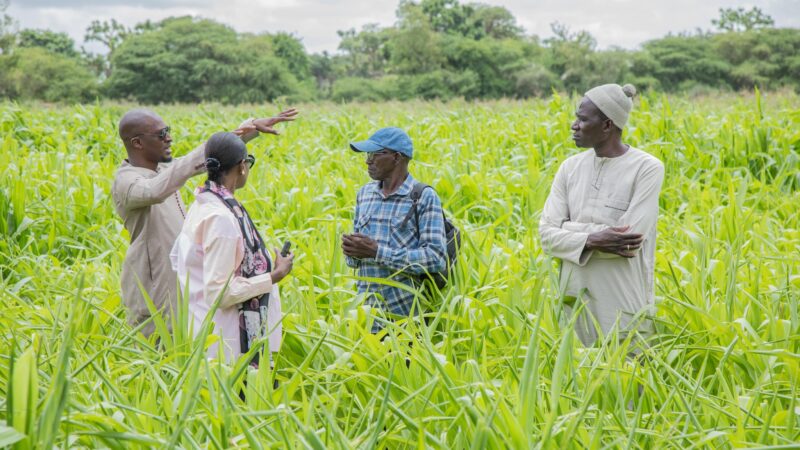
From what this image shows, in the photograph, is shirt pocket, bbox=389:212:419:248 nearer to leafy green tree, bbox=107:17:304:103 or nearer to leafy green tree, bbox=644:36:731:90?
leafy green tree, bbox=107:17:304:103

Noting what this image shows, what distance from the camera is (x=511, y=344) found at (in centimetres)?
284

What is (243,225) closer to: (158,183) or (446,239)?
(158,183)

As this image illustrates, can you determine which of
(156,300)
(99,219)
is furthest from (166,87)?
(156,300)

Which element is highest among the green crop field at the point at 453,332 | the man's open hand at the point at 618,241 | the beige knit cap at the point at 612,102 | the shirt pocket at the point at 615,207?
the beige knit cap at the point at 612,102

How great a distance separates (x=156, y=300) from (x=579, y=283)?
5.21 ft

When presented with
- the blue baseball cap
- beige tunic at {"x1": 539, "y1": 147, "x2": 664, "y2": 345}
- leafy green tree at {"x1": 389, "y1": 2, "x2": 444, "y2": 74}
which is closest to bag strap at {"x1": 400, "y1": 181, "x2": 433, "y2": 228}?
the blue baseball cap

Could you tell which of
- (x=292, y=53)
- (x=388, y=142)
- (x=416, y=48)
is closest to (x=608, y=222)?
(x=388, y=142)

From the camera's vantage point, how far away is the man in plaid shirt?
3064 mm

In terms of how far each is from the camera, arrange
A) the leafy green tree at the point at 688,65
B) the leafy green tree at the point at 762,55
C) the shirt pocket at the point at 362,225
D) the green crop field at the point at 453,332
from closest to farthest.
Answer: the green crop field at the point at 453,332 < the shirt pocket at the point at 362,225 < the leafy green tree at the point at 762,55 < the leafy green tree at the point at 688,65

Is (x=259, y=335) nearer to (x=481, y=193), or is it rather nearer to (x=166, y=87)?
(x=481, y=193)

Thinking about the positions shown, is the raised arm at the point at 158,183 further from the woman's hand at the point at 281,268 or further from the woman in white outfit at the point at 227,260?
the woman's hand at the point at 281,268

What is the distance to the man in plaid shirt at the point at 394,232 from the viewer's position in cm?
306

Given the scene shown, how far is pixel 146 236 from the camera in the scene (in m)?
3.07

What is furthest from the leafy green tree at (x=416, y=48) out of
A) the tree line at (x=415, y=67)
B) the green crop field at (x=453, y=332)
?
the green crop field at (x=453, y=332)
